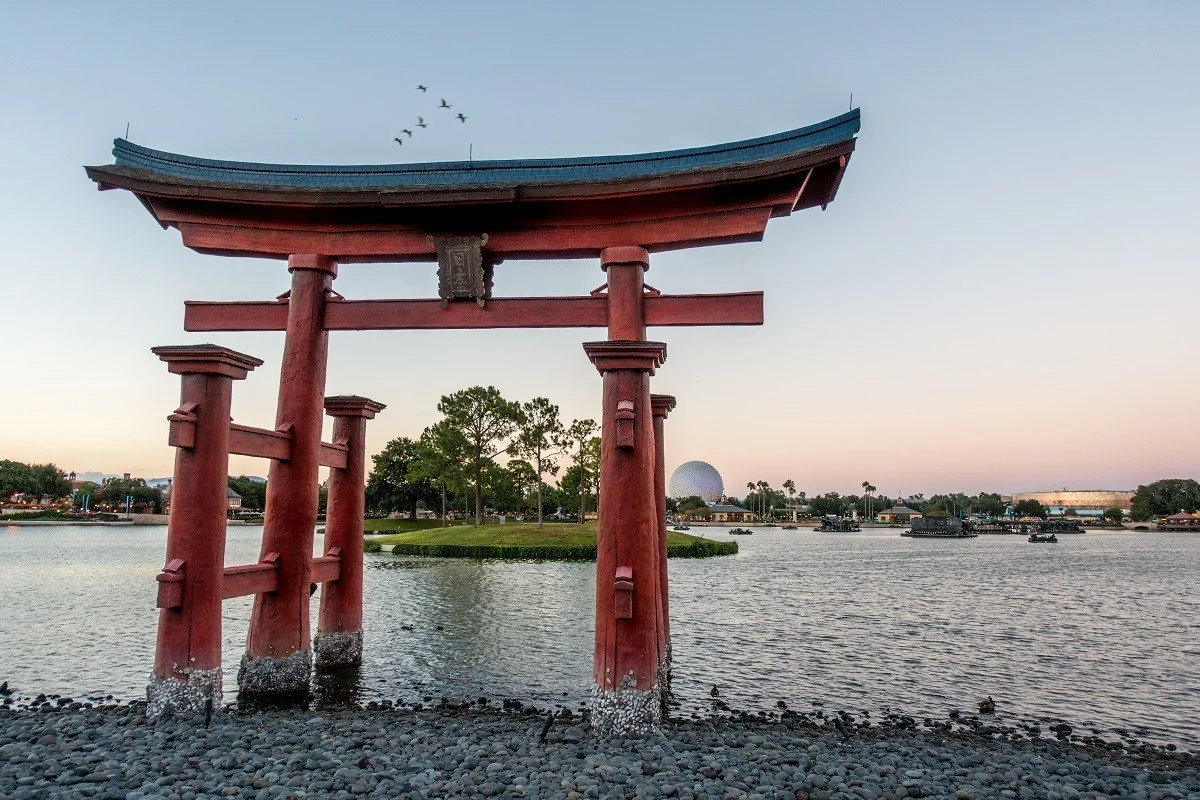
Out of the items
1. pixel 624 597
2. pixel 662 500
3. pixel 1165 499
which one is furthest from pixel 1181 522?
pixel 624 597

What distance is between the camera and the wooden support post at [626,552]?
830 cm

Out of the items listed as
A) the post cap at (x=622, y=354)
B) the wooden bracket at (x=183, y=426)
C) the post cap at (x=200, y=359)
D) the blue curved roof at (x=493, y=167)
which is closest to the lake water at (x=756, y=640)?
the wooden bracket at (x=183, y=426)

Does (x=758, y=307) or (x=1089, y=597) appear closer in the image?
(x=758, y=307)

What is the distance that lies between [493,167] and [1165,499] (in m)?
164

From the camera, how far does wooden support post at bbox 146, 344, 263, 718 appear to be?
879cm

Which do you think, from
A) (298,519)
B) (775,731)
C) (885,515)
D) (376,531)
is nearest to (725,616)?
(775,731)

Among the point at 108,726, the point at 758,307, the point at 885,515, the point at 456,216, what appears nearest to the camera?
the point at 108,726

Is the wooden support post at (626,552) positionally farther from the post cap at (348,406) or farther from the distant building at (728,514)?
the distant building at (728,514)

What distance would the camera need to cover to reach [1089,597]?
3116cm

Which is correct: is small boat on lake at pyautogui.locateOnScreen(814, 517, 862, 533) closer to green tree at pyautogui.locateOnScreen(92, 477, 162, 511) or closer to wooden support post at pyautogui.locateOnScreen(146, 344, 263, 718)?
green tree at pyautogui.locateOnScreen(92, 477, 162, 511)

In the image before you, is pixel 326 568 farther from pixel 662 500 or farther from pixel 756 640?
pixel 756 640

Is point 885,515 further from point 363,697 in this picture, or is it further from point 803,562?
point 363,697

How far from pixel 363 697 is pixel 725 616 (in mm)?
14492

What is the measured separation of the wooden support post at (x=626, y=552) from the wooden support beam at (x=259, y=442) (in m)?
4.68
